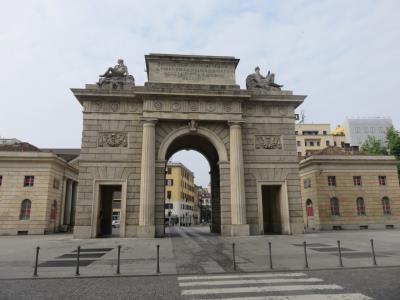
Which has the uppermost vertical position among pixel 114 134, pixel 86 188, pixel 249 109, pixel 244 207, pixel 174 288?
pixel 249 109

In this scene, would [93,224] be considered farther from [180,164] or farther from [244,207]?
[180,164]

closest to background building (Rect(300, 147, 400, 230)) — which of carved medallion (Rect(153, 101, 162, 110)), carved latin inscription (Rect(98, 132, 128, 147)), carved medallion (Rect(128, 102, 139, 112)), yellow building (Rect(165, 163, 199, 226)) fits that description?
carved medallion (Rect(153, 101, 162, 110))

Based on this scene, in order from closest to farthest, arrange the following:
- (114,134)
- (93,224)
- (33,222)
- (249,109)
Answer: (93,224) < (114,134) < (249,109) < (33,222)

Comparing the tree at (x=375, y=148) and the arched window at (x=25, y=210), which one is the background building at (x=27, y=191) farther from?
the tree at (x=375, y=148)

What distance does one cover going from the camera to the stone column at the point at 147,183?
24.5 m

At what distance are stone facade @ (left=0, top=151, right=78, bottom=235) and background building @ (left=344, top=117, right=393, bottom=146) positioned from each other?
84.1 meters

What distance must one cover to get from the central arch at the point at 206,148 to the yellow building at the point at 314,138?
52528mm

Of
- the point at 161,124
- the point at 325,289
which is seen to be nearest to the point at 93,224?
the point at 161,124

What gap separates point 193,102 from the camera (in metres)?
27.5

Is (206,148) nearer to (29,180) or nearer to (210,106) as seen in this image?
(210,106)

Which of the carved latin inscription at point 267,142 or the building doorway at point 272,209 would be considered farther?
the building doorway at point 272,209

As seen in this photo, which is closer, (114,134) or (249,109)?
(114,134)

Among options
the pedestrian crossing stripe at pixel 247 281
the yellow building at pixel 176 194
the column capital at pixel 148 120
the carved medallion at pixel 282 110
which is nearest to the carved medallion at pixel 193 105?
the column capital at pixel 148 120

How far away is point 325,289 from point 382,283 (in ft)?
6.37
